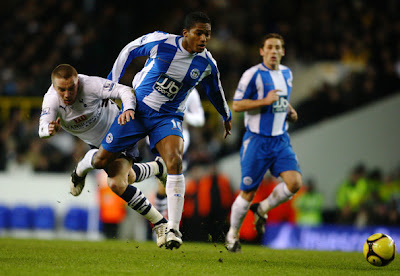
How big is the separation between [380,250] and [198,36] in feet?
9.65

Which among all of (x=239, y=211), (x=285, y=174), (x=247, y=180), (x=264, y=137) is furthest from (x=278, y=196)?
(x=264, y=137)

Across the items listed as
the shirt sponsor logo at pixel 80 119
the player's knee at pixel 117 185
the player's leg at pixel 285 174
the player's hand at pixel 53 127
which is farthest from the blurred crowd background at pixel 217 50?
the player's hand at pixel 53 127

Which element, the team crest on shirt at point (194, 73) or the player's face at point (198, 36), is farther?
the team crest on shirt at point (194, 73)

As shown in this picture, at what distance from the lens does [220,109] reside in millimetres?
7703

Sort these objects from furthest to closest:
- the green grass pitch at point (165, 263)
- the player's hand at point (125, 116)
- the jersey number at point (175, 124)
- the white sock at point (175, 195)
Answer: the jersey number at point (175, 124), the white sock at point (175, 195), the player's hand at point (125, 116), the green grass pitch at point (165, 263)

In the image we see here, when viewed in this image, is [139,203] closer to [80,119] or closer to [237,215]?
[80,119]

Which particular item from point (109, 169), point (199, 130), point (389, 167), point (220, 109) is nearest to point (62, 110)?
point (109, 169)

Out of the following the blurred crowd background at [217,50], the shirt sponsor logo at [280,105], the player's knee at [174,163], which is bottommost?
the player's knee at [174,163]

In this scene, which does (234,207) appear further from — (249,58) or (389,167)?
(249,58)

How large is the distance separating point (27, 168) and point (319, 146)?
7.08 meters

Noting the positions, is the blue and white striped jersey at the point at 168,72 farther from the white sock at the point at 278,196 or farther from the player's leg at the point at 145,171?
the white sock at the point at 278,196

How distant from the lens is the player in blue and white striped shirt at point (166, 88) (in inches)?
273

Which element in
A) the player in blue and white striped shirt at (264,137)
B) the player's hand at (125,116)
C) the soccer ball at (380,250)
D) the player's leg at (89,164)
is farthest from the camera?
the player in blue and white striped shirt at (264,137)

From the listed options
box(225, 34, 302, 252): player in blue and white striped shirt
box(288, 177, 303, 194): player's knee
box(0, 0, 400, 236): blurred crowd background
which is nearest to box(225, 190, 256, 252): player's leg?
box(225, 34, 302, 252): player in blue and white striped shirt
